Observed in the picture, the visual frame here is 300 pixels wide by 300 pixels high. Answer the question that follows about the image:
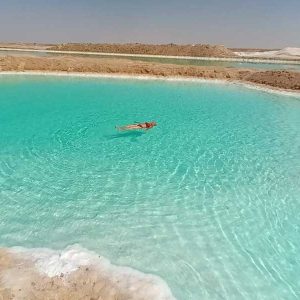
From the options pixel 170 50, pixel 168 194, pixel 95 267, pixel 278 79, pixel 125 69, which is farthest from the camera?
pixel 170 50

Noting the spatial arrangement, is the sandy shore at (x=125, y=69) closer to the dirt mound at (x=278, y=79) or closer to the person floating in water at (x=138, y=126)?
the dirt mound at (x=278, y=79)

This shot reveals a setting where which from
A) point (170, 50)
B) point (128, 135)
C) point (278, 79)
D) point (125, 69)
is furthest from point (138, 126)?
point (170, 50)

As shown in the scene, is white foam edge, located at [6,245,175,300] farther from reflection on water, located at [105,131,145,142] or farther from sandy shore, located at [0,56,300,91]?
sandy shore, located at [0,56,300,91]

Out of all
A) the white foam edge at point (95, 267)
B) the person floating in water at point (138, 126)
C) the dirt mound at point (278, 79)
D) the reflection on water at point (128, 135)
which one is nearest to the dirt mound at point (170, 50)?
the dirt mound at point (278, 79)

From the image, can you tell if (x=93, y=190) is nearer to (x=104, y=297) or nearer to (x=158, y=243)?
(x=158, y=243)

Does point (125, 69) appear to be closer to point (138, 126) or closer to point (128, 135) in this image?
point (138, 126)

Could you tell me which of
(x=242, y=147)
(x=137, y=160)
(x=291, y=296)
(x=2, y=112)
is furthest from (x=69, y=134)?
(x=291, y=296)

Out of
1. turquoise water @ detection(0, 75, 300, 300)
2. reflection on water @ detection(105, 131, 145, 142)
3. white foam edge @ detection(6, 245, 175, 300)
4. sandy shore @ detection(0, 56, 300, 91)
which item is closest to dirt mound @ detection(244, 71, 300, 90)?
sandy shore @ detection(0, 56, 300, 91)
